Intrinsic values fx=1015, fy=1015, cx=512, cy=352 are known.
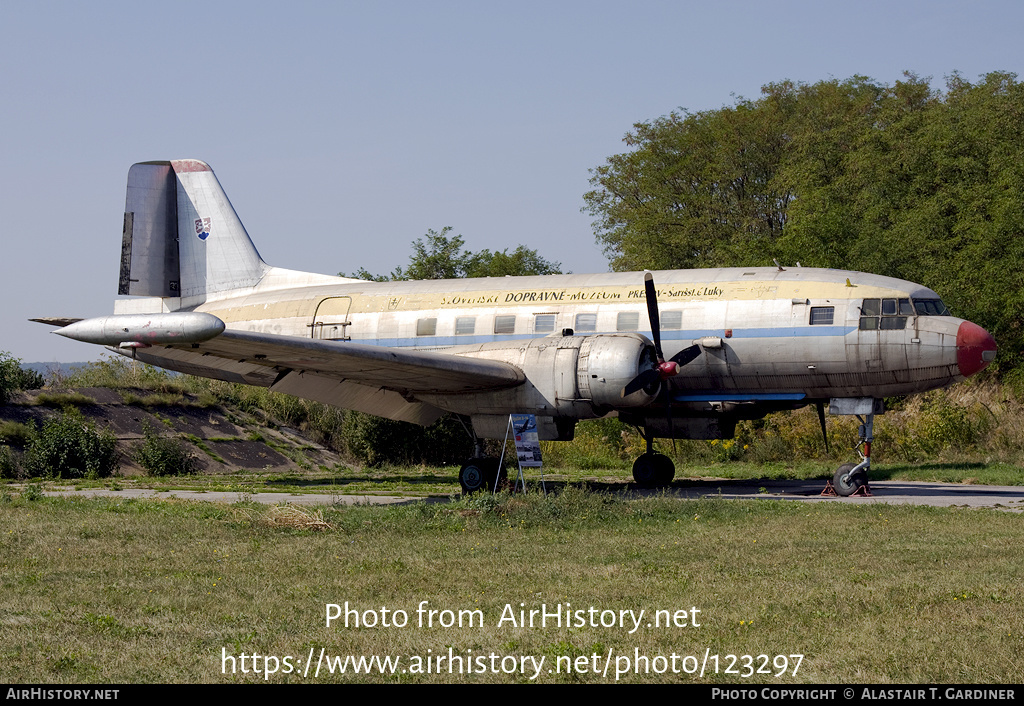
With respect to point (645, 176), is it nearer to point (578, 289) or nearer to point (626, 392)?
point (578, 289)

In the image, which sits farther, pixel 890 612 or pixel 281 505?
pixel 281 505

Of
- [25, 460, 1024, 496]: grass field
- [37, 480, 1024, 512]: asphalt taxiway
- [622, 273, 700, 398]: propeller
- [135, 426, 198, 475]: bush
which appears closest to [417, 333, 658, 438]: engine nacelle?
[622, 273, 700, 398]: propeller

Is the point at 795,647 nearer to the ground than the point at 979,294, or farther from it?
nearer to the ground

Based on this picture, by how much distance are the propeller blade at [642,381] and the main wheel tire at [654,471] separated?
4.35 m

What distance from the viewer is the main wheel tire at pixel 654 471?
2317cm

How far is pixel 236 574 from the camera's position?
37.2 feet

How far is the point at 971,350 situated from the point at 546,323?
8.45 metres

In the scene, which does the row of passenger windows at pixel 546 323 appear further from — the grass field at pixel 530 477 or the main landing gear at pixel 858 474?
the main landing gear at pixel 858 474

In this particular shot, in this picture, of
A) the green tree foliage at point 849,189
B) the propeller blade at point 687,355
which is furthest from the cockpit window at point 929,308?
the green tree foliage at point 849,189

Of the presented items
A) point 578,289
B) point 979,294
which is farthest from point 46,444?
point 979,294

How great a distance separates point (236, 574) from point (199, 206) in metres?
17.8

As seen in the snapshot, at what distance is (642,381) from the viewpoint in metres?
19.0

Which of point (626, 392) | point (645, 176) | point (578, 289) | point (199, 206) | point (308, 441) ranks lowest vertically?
point (308, 441)

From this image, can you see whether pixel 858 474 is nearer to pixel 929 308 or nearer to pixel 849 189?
pixel 929 308
